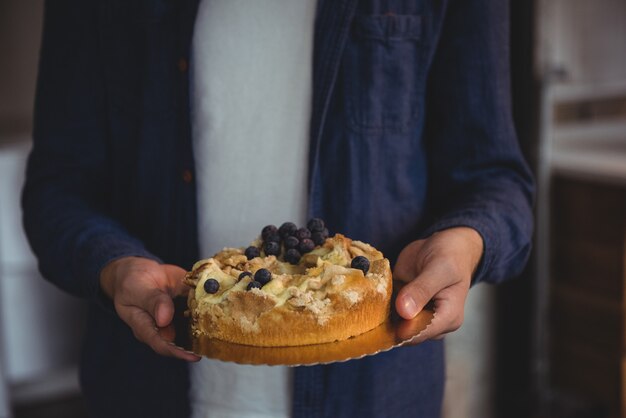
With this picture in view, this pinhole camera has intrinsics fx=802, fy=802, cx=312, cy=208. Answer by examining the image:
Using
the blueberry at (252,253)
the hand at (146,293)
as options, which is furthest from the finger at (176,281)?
the blueberry at (252,253)

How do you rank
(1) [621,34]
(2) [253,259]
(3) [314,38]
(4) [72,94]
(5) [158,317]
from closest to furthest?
(5) [158,317] → (2) [253,259] → (3) [314,38] → (4) [72,94] → (1) [621,34]

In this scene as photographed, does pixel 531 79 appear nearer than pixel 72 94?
No

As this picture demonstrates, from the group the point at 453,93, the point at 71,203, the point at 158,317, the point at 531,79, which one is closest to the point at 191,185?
the point at 71,203

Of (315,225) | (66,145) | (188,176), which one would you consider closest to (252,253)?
(315,225)

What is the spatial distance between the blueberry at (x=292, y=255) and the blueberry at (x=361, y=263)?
0.26 feet

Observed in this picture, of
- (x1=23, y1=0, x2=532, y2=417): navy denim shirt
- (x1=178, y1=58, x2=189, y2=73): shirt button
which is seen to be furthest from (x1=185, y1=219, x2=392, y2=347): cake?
(x1=178, y1=58, x2=189, y2=73): shirt button

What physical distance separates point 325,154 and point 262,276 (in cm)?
29

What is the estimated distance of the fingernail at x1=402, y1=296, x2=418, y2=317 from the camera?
99 cm

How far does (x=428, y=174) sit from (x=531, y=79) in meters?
1.70

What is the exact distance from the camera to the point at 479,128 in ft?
4.30

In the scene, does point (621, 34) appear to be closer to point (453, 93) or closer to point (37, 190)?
point (453, 93)

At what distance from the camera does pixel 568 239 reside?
305cm

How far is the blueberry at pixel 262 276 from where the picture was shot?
3.46ft

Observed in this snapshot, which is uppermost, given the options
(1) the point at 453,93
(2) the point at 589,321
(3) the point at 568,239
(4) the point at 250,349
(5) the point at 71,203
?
(1) the point at 453,93
